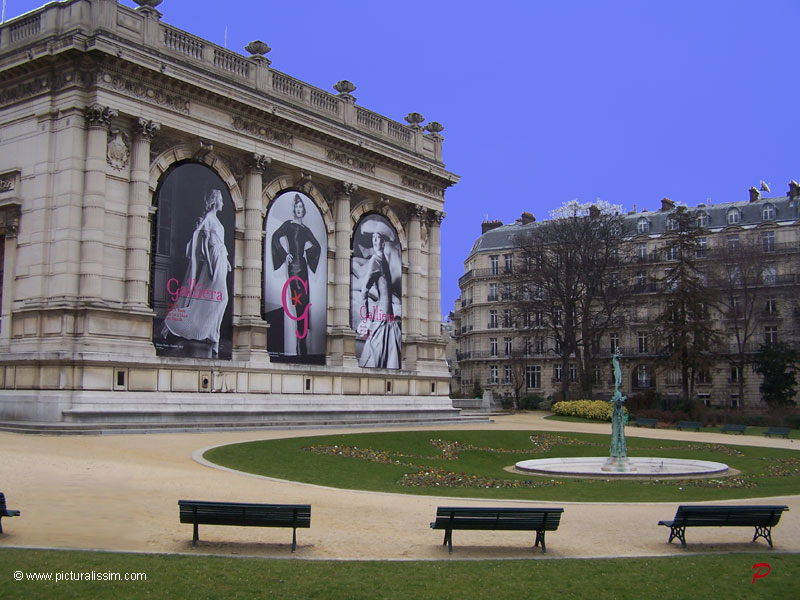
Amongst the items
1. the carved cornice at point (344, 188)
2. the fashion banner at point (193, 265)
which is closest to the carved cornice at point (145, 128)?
the fashion banner at point (193, 265)

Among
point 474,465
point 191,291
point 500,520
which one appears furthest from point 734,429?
point 500,520

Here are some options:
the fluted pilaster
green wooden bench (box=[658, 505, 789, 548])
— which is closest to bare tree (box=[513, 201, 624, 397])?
the fluted pilaster

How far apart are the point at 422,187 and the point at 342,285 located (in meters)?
10.6

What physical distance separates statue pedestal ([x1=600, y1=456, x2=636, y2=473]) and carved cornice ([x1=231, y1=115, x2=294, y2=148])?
24.3 meters

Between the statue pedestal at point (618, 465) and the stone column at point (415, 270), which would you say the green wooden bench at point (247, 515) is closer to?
the statue pedestal at point (618, 465)

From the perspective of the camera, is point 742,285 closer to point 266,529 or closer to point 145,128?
point 145,128

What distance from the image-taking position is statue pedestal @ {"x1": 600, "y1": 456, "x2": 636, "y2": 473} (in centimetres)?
2598

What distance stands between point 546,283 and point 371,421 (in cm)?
2851

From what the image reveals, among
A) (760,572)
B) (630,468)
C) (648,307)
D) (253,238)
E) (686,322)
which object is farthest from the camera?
(648,307)

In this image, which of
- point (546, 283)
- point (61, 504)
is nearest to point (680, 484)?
point (61, 504)

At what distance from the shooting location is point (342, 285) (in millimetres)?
46156

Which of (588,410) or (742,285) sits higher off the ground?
(742,285)

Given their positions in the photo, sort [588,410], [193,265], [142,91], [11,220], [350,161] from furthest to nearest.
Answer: [588,410]
[350,161]
[193,265]
[142,91]
[11,220]

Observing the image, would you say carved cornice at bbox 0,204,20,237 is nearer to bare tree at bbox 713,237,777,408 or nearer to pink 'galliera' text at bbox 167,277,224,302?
pink 'galliera' text at bbox 167,277,224,302
